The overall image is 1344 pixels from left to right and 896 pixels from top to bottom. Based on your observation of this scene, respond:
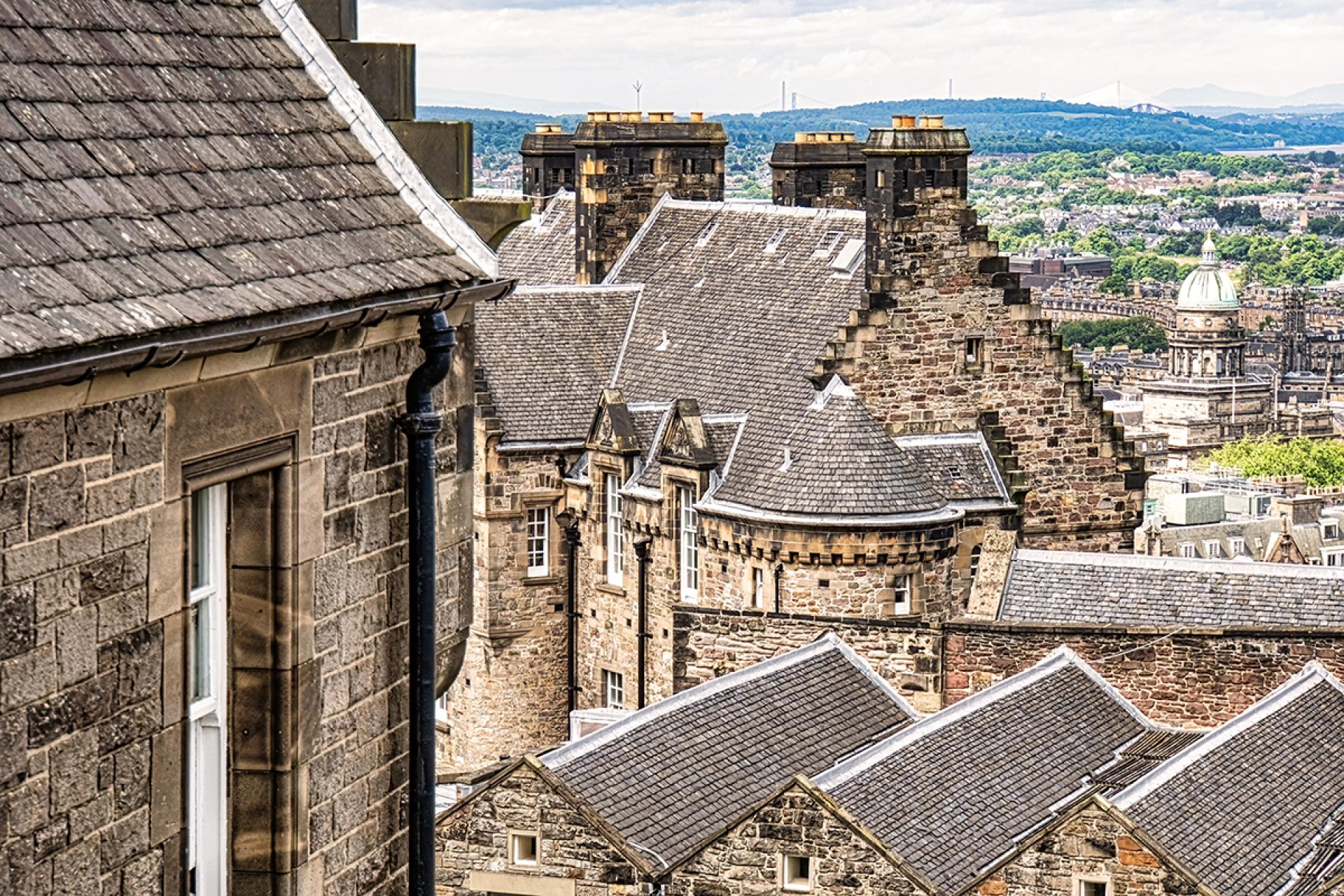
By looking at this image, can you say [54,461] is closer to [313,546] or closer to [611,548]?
[313,546]

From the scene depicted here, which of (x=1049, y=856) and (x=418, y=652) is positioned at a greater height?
(x=418, y=652)

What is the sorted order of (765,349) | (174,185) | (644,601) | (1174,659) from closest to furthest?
(174,185), (1174,659), (644,601), (765,349)

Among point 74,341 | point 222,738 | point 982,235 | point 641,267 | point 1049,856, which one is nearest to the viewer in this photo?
point 74,341

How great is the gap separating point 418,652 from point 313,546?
1.19 meters

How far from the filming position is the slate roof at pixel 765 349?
4006 centimetres

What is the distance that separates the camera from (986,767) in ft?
99.1

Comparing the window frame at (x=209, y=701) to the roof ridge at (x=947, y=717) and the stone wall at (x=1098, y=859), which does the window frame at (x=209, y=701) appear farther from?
the roof ridge at (x=947, y=717)

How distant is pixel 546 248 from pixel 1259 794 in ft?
89.8

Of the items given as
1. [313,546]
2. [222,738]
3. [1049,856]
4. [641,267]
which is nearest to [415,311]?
[313,546]

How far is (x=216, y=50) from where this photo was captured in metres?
11.6

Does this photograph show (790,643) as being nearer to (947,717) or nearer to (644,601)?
(644,601)

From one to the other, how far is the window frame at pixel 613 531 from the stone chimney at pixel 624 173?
6.49 m

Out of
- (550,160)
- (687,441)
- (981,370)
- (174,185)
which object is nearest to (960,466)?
(981,370)

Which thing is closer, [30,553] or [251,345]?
[30,553]
